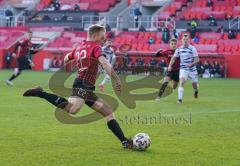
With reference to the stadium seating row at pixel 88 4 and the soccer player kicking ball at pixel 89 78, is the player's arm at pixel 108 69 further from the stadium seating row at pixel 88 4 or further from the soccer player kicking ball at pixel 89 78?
the stadium seating row at pixel 88 4

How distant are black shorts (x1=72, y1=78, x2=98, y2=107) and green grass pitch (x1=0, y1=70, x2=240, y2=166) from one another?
794mm

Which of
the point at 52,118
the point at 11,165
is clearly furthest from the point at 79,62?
the point at 52,118

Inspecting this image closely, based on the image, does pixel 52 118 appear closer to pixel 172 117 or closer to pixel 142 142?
pixel 172 117

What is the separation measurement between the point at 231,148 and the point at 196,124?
3228 millimetres

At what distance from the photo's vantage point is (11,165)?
8.11 meters

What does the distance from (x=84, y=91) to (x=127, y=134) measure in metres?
2.13

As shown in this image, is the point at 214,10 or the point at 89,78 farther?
the point at 214,10

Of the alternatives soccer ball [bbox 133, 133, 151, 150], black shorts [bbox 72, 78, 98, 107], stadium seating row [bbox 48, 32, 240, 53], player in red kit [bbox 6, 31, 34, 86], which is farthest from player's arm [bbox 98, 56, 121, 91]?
stadium seating row [bbox 48, 32, 240, 53]

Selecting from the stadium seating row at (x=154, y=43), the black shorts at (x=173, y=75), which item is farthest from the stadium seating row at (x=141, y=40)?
the black shorts at (x=173, y=75)

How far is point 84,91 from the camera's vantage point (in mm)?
9664

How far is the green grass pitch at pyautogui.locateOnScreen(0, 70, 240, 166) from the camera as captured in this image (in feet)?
28.7

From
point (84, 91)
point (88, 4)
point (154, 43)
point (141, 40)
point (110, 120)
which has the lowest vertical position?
point (154, 43)

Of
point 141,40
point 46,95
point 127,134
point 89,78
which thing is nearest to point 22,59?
point 127,134

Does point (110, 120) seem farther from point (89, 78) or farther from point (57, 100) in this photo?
point (57, 100)
